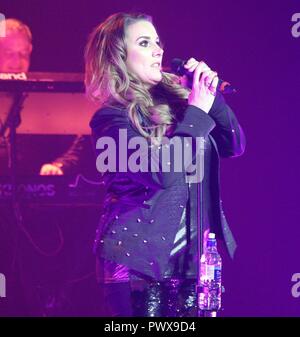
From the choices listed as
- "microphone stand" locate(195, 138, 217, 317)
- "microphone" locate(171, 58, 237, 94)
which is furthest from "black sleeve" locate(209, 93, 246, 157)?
"microphone stand" locate(195, 138, 217, 317)

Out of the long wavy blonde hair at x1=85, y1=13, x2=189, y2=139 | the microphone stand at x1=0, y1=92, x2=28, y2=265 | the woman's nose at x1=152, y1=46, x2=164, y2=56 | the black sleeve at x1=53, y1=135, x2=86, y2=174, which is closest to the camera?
the long wavy blonde hair at x1=85, y1=13, x2=189, y2=139

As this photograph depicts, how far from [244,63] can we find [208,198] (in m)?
2.05

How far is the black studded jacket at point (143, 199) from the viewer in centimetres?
195

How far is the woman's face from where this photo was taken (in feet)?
7.14

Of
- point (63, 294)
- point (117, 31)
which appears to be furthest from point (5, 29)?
point (117, 31)

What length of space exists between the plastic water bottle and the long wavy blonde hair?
387mm

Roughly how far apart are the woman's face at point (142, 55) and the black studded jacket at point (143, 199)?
7.5 inches

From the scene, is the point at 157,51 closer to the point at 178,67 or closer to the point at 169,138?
→ the point at 178,67

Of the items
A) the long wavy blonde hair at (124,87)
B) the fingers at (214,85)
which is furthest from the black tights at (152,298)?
the fingers at (214,85)

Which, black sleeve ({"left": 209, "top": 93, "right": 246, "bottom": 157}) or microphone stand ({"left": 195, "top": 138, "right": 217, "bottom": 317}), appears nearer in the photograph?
microphone stand ({"left": 195, "top": 138, "right": 217, "bottom": 317})

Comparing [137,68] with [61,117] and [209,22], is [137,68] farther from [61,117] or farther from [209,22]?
[209,22]

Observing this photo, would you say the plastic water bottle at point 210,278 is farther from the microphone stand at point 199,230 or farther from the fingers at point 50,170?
the fingers at point 50,170

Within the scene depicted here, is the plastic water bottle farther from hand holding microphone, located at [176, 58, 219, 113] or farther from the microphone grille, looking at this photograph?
Result: the microphone grille

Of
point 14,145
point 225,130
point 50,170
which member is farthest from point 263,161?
point 225,130
